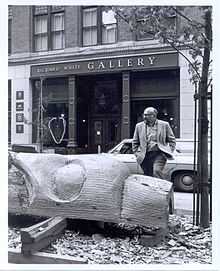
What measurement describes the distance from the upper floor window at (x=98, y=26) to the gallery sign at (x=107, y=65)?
120 mm

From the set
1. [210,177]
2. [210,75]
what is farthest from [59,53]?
[210,177]

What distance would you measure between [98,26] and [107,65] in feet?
0.79

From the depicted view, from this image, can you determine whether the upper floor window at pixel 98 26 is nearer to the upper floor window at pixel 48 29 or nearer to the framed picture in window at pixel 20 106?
the upper floor window at pixel 48 29

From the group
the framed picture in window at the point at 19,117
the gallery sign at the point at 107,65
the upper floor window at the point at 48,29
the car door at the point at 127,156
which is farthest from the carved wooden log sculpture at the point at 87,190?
the upper floor window at the point at 48,29

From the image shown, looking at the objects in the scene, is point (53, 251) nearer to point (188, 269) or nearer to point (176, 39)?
point (188, 269)

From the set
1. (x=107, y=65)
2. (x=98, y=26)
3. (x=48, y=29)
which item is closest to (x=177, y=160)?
(x=107, y=65)

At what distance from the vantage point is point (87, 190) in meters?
2.19

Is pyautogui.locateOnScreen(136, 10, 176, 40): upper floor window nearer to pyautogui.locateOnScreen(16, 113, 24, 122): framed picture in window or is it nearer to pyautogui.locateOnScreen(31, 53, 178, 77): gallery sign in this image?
pyautogui.locateOnScreen(31, 53, 178, 77): gallery sign

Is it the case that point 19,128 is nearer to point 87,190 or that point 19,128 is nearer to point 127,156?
Result: point 87,190

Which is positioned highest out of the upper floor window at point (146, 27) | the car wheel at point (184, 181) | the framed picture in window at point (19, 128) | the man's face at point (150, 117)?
the upper floor window at point (146, 27)

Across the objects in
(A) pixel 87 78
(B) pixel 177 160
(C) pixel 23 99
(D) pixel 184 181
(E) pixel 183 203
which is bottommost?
(E) pixel 183 203

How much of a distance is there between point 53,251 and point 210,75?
1325 millimetres

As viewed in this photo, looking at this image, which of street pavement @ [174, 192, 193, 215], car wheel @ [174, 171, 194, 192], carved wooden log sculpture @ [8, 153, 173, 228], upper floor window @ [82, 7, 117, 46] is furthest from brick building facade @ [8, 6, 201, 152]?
street pavement @ [174, 192, 193, 215]

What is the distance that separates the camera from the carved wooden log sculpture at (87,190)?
85.0 inches
